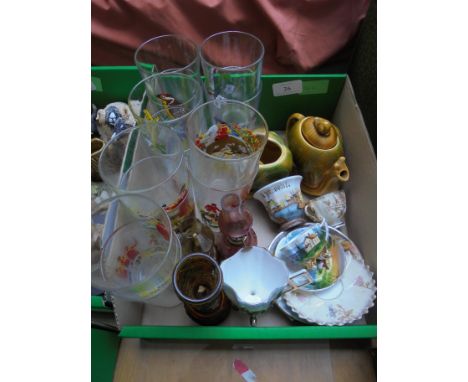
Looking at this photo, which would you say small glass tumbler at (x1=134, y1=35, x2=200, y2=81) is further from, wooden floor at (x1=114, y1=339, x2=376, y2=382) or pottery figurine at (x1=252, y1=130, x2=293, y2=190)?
wooden floor at (x1=114, y1=339, x2=376, y2=382)

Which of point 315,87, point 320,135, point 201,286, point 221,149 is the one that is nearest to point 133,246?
point 201,286

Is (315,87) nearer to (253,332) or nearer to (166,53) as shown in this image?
(166,53)

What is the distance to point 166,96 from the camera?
0.72m

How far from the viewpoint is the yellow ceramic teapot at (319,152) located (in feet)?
2.39

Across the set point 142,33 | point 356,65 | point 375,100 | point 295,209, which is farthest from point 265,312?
point 142,33

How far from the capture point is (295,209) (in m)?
0.72

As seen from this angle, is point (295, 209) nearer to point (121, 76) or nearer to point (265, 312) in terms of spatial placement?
point (265, 312)

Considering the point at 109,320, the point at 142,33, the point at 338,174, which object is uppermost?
the point at 142,33

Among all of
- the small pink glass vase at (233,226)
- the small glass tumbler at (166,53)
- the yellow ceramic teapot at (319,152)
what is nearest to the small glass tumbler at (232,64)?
the small glass tumbler at (166,53)

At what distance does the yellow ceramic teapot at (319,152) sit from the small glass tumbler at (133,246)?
1.19 feet

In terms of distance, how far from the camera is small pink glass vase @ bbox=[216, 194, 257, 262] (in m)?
0.58

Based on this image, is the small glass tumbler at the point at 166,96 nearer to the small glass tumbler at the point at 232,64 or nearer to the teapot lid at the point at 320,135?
the small glass tumbler at the point at 232,64

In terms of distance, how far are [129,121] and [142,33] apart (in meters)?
0.25

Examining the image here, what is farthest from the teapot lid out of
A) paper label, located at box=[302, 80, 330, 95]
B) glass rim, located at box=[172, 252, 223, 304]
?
glass rim, located at box=[172, 252, 223, 304]
